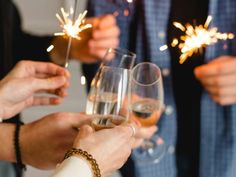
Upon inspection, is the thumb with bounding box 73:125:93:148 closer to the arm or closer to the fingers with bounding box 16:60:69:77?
the arm

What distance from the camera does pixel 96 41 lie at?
1302mm

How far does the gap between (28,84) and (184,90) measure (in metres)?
0.58

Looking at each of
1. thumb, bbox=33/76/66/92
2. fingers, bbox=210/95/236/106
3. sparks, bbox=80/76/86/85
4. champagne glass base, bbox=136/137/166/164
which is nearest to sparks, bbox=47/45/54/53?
sparks, bbox=80/76/86/85

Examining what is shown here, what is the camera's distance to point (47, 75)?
3.96 feet

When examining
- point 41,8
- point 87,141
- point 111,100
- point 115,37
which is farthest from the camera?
point 41,8

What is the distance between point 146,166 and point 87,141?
0.67m

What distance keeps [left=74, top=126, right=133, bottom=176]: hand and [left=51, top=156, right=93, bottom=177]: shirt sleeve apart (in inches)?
1.1

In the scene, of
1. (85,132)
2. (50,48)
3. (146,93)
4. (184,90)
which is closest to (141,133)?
(146,93)

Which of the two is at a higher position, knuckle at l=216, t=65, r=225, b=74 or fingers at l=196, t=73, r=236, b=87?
knuckle at l=216, t=65, r=225, b=74

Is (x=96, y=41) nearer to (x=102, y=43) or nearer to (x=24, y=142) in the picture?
(x=102, y=43)

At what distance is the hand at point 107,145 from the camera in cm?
84

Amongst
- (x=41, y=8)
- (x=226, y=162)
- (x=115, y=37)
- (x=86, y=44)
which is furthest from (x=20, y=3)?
(x=226, y=162)

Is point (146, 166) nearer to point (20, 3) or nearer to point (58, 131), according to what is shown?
point (58, 131)

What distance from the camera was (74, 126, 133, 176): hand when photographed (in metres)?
0.84
